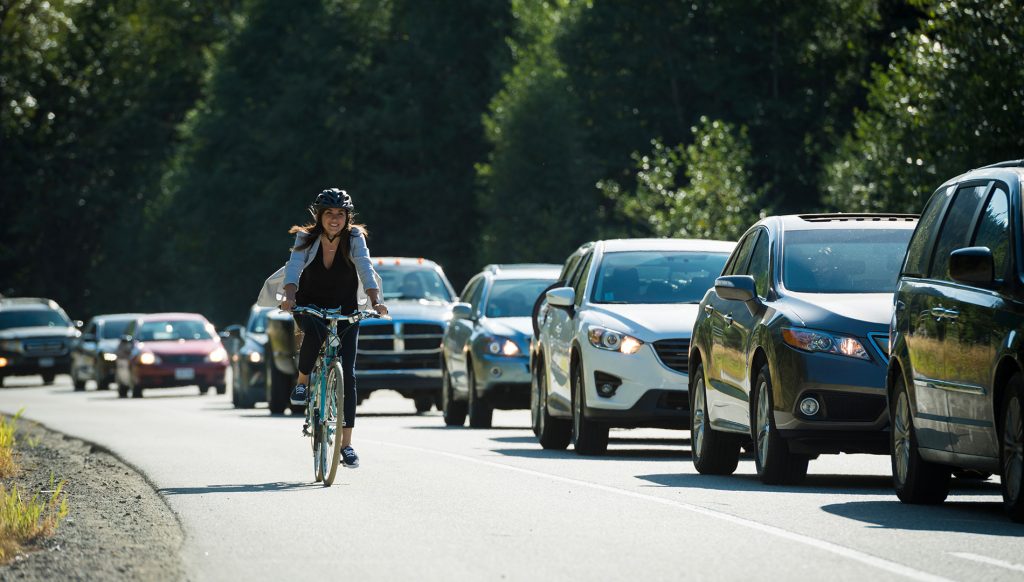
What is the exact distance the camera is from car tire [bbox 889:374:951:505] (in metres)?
11.9

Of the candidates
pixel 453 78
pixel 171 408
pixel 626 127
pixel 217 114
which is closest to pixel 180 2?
pixel 217 114

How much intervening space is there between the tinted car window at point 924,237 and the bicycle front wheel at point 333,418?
3869 millimetres

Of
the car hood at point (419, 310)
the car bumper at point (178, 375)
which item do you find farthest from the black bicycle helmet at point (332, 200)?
the car bumper at point (178, 375)

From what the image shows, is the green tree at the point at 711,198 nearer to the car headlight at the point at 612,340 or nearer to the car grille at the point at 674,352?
the car headlight at the point at 612,340

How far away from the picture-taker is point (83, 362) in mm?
44719

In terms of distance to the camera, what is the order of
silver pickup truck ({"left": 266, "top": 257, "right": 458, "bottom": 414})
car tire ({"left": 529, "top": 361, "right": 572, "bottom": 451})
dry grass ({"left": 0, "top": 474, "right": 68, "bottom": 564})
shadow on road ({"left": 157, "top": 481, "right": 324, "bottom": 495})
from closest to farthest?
dry grass ({"left": 0, "top": 474, "right": 68, "bottom": 564})
shadow on road ({"left": 157, "top": 481, "right": 324, "bottom": 495})
car tire ({"left": 529, "top": 361, "right": 572, "bottom": 451})
silver pickup truck ({"left": 266, "top": 257, "right": 458, "bottom": 414})

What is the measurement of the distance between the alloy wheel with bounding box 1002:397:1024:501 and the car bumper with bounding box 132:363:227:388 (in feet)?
97.9

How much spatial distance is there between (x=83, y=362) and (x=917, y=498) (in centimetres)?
3459

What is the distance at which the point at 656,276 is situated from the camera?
59.7 ft

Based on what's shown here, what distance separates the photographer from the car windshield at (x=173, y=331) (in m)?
40.4

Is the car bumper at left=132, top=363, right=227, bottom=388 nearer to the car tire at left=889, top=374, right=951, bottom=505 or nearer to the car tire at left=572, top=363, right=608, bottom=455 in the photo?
the car tire at left=572, top=363, right=608, bottom=455

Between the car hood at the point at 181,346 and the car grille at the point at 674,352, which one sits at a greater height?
the car grille at the point at 674,352

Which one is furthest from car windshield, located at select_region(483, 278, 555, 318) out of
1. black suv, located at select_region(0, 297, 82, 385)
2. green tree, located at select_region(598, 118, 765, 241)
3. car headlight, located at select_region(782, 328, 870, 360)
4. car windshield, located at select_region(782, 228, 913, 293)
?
black suv, located at select_region(0, 297, 82, 385)

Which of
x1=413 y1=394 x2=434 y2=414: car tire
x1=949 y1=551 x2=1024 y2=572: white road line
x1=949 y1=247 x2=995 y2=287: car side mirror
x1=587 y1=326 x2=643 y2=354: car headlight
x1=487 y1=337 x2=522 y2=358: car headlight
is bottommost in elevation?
x1=413 y1=394 x2=434 y2=414: car tire
